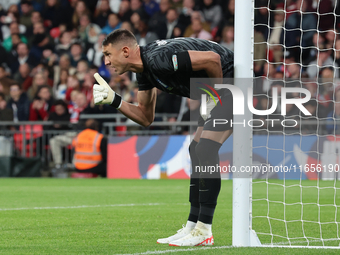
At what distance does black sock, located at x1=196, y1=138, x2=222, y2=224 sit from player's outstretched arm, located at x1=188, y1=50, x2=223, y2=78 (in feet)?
1.81

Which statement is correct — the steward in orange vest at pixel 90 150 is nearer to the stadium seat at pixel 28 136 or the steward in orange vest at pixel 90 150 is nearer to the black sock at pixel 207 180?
the stadium seat at pixel 28 136

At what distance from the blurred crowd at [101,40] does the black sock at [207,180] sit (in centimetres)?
673

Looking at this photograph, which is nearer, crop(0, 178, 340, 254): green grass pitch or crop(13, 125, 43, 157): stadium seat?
crop(0, 178, 340, 254): green grass pitch

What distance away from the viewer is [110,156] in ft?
40.9

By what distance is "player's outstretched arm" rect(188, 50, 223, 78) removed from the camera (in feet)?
13.7

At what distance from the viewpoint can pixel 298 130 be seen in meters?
11.4

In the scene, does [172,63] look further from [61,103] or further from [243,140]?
[61,103]

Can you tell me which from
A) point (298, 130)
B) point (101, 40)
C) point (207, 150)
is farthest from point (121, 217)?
point (101, 40)

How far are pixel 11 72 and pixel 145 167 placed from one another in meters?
5.80

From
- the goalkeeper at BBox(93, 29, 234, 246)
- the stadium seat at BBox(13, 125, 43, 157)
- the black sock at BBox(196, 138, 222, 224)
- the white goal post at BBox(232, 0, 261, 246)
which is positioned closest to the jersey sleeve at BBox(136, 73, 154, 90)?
the goalkeeper at BBox(93, 29, 234, 246)

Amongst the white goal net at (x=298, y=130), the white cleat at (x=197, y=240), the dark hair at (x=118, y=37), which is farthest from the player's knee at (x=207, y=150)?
the white goal net at (x=298, y=130)

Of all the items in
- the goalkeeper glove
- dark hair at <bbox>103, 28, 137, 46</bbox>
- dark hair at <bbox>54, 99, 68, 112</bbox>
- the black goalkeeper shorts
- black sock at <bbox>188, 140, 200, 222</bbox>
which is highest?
dark hair at <bbox>103, 28, 137, 46</bbox>

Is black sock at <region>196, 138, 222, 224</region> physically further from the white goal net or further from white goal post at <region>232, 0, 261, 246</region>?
the white goal net

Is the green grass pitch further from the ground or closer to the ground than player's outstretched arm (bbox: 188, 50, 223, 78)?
closer to the ground
